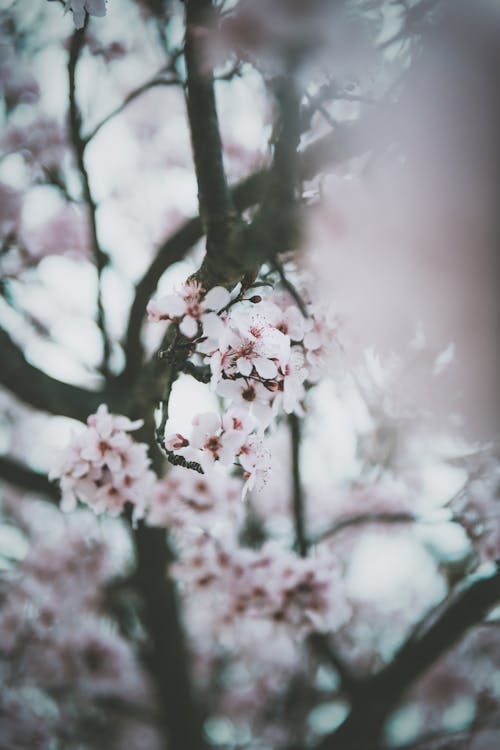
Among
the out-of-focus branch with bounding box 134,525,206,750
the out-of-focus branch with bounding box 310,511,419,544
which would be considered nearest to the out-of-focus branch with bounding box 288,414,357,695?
the out-of-focus branch with bounding box 310,511,419,544

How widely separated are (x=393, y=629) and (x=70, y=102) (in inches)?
229

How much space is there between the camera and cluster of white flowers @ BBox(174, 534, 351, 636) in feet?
6.54

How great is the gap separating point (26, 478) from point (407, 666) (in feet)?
7.33

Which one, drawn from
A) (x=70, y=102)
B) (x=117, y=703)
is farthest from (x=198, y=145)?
(x=117, y=703)

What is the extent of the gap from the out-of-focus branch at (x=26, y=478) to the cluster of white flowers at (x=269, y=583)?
964 mm

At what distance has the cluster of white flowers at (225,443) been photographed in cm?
118

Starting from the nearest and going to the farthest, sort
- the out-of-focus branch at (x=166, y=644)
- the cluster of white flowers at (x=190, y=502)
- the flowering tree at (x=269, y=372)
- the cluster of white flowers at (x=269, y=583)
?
the flowering tree at (x=269, y=372)
the cluster of white flowers at (x=269, y=583)
the cluster of white flowers at (x=190, y=502)
the out-of-focus branch at (x=166, y=644)

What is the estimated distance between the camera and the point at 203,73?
4.20 feet

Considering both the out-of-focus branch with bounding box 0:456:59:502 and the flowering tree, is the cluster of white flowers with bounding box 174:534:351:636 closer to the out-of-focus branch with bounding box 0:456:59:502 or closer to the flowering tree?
the flowering tree

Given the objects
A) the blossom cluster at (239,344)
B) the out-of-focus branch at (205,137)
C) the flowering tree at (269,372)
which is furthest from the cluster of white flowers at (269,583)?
the out-of-focus branch at (205,137)

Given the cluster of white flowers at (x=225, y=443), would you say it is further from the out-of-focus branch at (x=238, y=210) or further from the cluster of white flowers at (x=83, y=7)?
the cluster of white flowers at (x=83, y=7)

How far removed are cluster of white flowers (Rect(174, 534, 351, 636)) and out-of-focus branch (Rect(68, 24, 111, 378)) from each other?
130cm

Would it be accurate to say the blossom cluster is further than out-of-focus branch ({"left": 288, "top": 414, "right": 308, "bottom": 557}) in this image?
No

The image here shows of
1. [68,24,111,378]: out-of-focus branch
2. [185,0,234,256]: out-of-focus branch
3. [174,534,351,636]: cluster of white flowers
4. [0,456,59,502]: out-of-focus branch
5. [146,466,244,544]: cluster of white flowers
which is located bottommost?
[174,534,351,636]: cluster of white flowers
